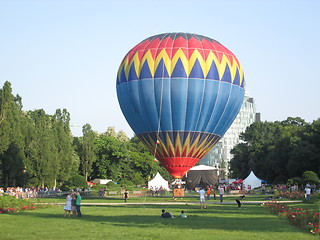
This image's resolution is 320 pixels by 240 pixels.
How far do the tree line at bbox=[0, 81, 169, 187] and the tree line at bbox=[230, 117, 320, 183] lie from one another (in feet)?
80.4

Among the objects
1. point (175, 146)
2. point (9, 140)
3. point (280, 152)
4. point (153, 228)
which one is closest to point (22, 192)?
point (9, 140)

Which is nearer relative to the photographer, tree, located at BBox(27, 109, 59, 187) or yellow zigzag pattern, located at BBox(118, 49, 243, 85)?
yellow zigzag pattern, located at BBox(118, 49, 243, 85)

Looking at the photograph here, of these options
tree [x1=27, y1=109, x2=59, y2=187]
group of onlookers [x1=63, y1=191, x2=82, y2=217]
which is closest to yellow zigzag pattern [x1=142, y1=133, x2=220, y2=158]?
tree [x1=27, y1=109, x2=59, y2=187]

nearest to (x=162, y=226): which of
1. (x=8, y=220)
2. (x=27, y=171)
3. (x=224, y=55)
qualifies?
(x=8, y=220)

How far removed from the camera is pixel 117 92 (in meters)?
63.3

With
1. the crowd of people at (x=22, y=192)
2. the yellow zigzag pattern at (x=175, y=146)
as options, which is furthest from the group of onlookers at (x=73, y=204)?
the yellow zigzag pattern at (x=175, y=146)

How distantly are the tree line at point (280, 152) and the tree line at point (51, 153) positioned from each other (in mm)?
24511

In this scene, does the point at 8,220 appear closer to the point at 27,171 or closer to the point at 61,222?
the point at 61,222

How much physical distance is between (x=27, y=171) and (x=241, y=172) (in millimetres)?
64322

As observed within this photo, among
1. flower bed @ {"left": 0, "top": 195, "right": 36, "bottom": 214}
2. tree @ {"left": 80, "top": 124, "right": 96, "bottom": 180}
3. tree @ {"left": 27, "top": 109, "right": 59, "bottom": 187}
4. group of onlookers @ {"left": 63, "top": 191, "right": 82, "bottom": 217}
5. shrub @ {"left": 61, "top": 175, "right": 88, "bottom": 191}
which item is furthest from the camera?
tree @ {"left": 80, "top": 124, "right": 96, "bottom": 180}

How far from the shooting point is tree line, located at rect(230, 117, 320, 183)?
86875 mm

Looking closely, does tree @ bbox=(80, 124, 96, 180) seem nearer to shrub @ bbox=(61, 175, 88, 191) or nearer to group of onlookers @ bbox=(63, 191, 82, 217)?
shrub @ bbox=(61, 175, 88, 191)

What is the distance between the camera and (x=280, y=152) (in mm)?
99062

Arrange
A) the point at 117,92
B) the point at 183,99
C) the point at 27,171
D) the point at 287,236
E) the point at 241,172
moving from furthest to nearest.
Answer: the point at 241,172 → the point at 27,171 → the point at 117,92 → the point at 183,99 → the point at 287,236
